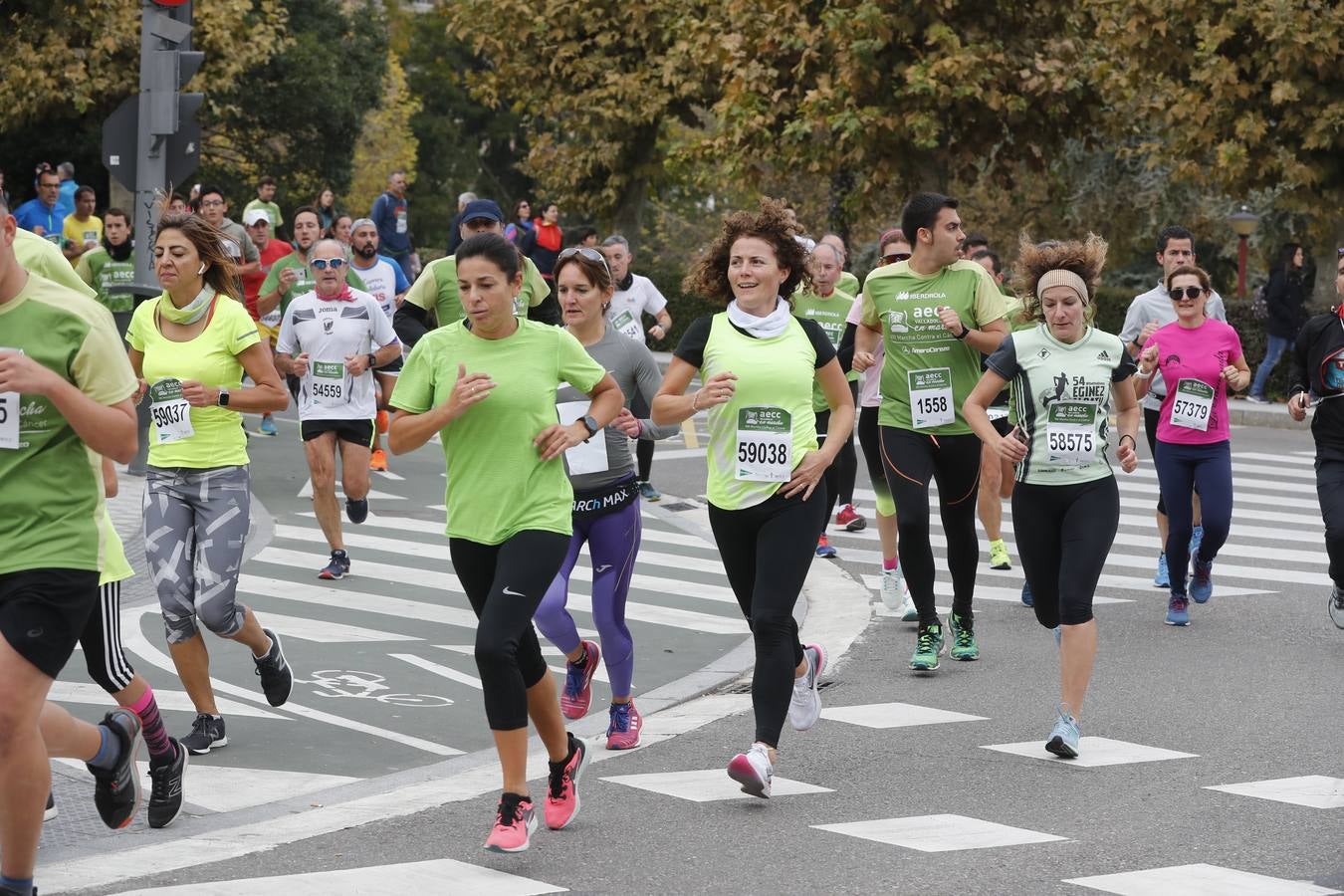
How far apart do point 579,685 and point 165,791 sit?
202 centimetres

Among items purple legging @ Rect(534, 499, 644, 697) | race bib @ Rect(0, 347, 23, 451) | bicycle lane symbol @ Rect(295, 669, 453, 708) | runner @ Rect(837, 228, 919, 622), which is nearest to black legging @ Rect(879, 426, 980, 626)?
runner @ Rect(837, 228, 919, 622)

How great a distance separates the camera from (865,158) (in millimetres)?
27938

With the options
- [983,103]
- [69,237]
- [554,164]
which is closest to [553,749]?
[69,237]

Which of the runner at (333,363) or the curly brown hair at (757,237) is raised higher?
the curly brown hair at (757,237)

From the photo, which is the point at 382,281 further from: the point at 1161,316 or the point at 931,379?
the point at 931,379

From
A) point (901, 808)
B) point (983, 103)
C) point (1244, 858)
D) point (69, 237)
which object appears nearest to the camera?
point (1244, 858)

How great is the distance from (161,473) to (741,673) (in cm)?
303

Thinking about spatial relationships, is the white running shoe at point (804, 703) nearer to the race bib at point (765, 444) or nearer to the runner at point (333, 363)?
the race bib at point (765, 444)

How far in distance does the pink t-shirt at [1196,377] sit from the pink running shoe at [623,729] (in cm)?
413

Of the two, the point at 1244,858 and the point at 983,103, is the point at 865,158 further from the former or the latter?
the point at 1244,858

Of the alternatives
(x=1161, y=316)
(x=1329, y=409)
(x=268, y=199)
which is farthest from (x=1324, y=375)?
(x=268, y=199)

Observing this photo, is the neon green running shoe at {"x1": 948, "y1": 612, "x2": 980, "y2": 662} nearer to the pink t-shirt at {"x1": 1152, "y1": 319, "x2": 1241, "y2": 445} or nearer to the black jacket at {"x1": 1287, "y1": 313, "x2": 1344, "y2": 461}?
the pink t-shirt at {"x1": 1152, "y1": 319, "x2": 1241, "y2": 445}

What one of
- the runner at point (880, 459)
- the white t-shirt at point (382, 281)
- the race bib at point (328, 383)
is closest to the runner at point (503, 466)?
the runner at point (880, 459)

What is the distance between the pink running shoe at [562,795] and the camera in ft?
21.2
